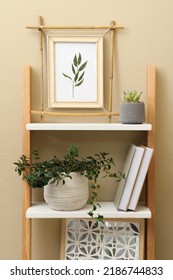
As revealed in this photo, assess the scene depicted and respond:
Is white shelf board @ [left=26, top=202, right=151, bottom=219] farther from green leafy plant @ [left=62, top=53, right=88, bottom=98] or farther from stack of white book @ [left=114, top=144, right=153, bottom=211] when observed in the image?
green leafy plant @ [left=62, top=53, right=88, bottom=98]

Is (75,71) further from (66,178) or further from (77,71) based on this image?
(66,178)

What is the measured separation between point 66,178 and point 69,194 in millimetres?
55

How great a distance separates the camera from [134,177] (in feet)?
4.93

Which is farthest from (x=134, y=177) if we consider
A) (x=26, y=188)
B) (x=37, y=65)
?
(x=37, y=65)

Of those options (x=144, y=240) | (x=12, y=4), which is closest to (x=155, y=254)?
(x=144, y=240)

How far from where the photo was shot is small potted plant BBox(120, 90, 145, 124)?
1.50 metres

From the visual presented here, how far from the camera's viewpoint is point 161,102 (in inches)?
64.2

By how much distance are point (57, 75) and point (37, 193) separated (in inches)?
17.2

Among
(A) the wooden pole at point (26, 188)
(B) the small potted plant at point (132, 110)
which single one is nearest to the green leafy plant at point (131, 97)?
(B) the small potted plant at point (132, 110)

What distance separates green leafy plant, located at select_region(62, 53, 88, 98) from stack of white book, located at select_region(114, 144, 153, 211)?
1.02 ft

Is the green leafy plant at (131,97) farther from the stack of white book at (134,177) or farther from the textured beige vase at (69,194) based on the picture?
the textured beige vase at (69,194)

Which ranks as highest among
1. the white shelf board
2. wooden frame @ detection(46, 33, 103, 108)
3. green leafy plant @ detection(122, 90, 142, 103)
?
wooden frame @ detection(46, 33, 103, 108)

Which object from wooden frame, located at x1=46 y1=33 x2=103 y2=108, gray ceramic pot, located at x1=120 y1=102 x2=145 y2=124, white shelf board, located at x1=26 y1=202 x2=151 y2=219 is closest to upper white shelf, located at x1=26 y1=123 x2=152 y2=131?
gray ceramic pot, located at x1=120 y1=102 x2=145 y2=124

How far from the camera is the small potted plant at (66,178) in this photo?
1.49 meters
